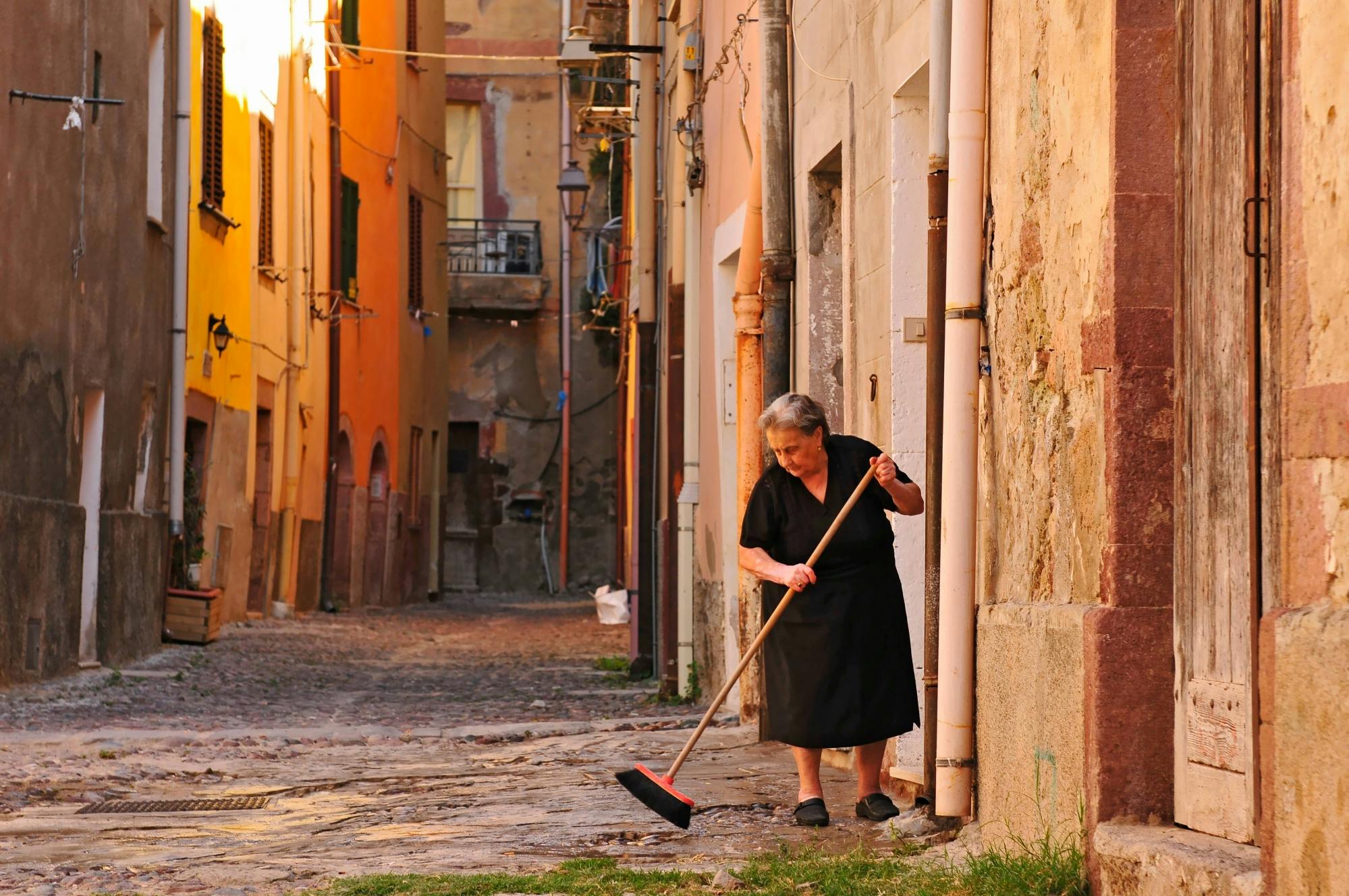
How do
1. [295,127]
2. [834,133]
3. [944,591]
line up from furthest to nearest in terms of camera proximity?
[295,127] → [834,133] → [944,591]

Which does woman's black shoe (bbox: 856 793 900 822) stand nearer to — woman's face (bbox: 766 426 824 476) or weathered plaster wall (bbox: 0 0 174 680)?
woman's face (bbox: 766 426 824 476)

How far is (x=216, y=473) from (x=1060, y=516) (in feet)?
49.6

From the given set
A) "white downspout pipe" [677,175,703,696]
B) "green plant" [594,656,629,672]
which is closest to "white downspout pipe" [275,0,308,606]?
"green plant" [594,656,629,672]

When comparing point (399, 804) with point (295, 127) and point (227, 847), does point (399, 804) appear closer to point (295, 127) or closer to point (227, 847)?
point (227, 847)

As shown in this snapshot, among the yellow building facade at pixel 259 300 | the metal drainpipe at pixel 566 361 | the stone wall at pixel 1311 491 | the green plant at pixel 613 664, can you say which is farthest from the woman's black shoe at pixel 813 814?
the metal drainpipe at pixel 566 361

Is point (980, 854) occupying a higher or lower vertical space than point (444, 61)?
lower

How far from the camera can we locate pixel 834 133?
8.64 metres

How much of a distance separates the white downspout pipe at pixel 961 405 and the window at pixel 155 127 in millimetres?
11647

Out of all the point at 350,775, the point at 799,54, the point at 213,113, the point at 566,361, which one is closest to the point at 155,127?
the point at 213,113

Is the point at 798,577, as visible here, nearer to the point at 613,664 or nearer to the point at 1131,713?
the point at 1131,713

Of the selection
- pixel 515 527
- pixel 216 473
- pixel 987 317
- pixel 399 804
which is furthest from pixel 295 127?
pixel 987 317

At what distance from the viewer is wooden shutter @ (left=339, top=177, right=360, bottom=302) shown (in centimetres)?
2561

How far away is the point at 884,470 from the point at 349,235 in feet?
66.1

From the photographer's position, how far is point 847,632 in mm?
6676
